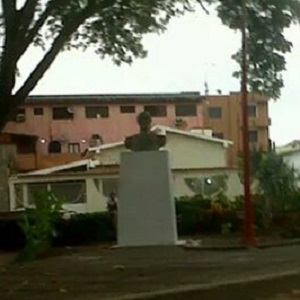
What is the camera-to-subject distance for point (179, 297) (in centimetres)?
945

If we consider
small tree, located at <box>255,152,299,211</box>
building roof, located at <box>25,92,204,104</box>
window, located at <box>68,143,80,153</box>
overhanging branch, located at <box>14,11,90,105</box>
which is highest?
building roof, located at <box>25,92,204,104</box>

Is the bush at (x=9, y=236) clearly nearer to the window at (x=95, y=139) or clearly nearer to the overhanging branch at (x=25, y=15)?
the overhanging branch at (x=25, y=15)

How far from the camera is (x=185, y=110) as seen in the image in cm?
6806

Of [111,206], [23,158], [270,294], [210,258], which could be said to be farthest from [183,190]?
[270,294]

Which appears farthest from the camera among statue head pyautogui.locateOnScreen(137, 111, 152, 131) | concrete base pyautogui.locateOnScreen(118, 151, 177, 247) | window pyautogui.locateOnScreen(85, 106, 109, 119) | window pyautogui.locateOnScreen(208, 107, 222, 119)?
window pyautogui.locateOnScreen(208, 107, 222, 119)

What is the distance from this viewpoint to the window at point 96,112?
67.4 m

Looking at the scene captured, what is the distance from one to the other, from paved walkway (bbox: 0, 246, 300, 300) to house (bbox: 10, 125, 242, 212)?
19066 mm

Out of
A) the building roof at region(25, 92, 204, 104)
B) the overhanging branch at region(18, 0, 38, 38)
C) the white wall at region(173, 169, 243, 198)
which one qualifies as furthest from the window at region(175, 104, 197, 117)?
the overhanging branch at region(18, 0, 38, 38)

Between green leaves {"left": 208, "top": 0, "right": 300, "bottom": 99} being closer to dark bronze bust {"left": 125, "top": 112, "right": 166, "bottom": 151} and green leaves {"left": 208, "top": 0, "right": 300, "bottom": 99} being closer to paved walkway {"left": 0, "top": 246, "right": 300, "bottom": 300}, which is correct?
dark bronze bust {"left": 125, "top": 112, "right": 166, "bottom": 151}

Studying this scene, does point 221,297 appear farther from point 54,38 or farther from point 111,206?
point 111,206

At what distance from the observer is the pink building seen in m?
66.6

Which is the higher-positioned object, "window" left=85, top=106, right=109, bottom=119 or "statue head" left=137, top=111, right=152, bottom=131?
"window" left=85, top=106, right=109, bottom=119

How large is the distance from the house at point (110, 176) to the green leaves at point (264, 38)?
15.2 meters

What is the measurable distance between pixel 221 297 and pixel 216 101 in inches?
2282
